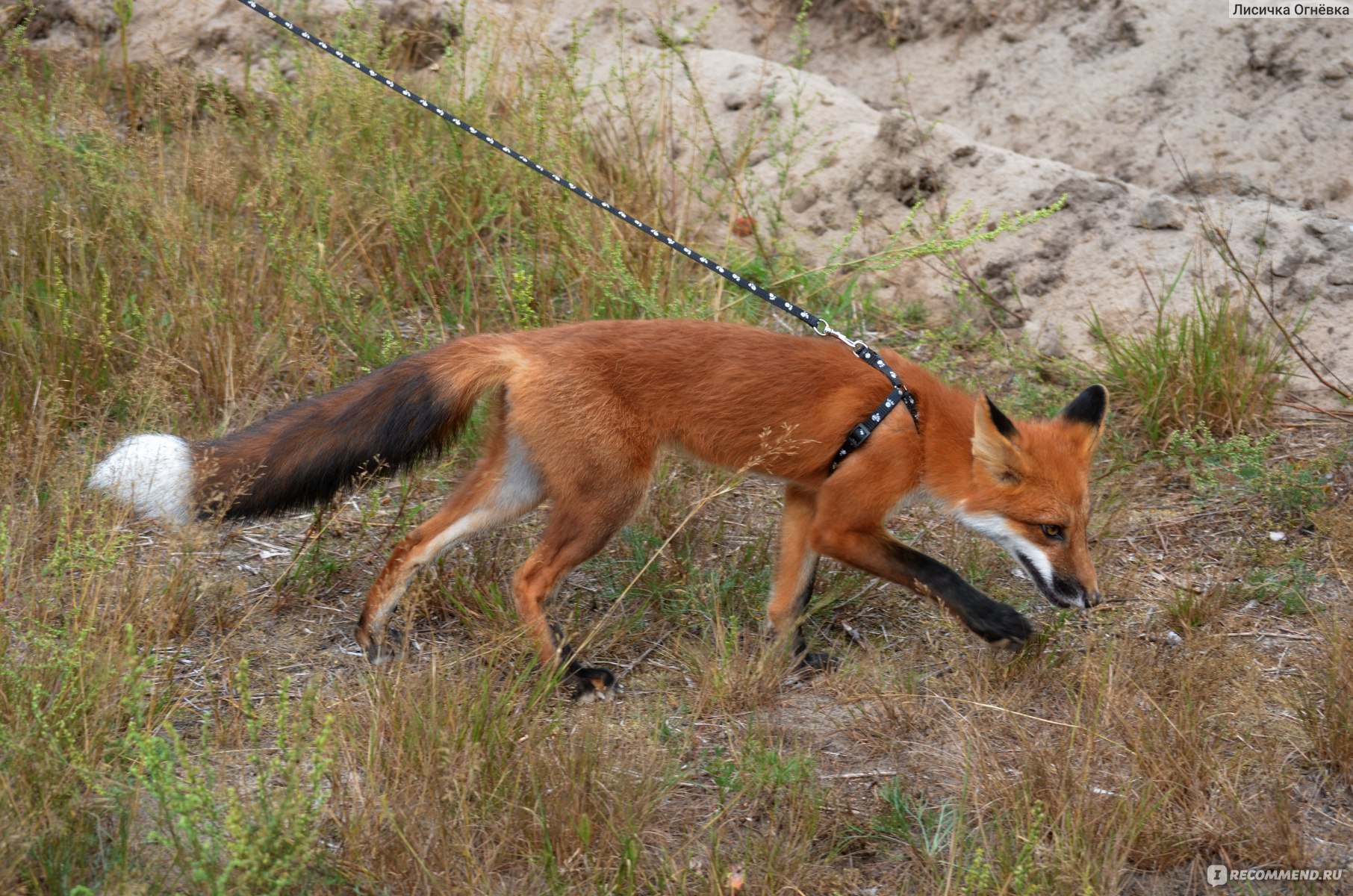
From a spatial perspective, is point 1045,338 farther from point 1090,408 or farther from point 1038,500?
point 1038,500

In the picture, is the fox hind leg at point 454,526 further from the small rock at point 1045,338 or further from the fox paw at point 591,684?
the small rock at point 1045,338

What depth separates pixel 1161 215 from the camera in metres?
6.22

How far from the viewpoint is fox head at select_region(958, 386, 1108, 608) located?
3.95 metres

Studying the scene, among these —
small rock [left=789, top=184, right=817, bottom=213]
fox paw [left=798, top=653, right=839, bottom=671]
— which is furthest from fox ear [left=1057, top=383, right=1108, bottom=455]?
small rock [left=789, top=184, right=817, bottom=213]

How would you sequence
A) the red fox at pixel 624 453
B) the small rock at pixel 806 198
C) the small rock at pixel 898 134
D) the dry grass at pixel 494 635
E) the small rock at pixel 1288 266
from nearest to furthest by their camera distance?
the dry grass at pixel 494 635 < the red fox at pixel 624 453 < the small rock at pixel 1288 266 < the small rock at pixel 898 134 < the small rock at pixel 806 198

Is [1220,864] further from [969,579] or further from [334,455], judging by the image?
[334,455]

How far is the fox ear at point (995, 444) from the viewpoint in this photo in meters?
3.86

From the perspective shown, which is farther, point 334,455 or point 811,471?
point 811,471

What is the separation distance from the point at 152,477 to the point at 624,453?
1.54 m

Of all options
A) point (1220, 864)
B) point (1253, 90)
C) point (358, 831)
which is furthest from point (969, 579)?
point (1253, 90)

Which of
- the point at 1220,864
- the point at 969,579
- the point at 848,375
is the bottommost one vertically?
the point at 969,579

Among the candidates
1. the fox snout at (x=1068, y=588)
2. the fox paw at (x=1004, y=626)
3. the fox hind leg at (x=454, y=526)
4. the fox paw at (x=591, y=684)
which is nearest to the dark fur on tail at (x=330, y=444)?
the fox hind leg at (x=454, y=526)

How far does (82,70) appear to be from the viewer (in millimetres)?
7406

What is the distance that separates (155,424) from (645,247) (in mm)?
2432
